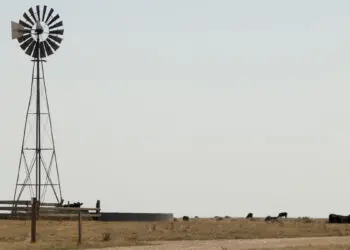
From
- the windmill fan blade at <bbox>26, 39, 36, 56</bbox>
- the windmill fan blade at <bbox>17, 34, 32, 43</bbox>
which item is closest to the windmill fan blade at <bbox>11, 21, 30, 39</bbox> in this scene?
the windmill fan blade at <bbox>17, 34, 32, 43</bbox>

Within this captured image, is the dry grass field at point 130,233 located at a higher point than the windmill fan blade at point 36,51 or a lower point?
lower

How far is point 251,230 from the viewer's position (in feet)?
189

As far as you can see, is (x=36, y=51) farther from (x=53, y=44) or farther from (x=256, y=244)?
(x=256, y=244)

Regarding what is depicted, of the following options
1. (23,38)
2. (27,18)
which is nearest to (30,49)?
(23,38)

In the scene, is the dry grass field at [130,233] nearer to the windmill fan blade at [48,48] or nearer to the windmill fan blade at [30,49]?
the windmill fan blade at [30,49]

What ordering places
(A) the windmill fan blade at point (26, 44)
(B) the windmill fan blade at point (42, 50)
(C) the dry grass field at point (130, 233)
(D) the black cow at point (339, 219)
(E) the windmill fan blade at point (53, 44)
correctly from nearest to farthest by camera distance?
1. (C) the dry grass field at point (130, 233)
2. (B) the windmill fan blade at point (42, 50)
3. (A) the windmill fan blade at point (26, 44)
4. (E) the windmill fan blade at point (53, 44)
5. (D) the black cow at point (339, 219)

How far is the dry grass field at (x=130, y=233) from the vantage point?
4678 cm

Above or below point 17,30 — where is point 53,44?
below

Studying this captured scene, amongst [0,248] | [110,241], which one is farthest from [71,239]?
[0,248]

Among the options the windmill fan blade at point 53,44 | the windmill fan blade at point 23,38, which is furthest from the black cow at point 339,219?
the windmill fan blade at point 23,38

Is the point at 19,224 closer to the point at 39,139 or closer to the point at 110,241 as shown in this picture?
the point at 39,139

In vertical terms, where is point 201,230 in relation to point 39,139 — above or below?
below

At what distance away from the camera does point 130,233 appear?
179 feet

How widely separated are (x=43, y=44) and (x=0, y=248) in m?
27.9
